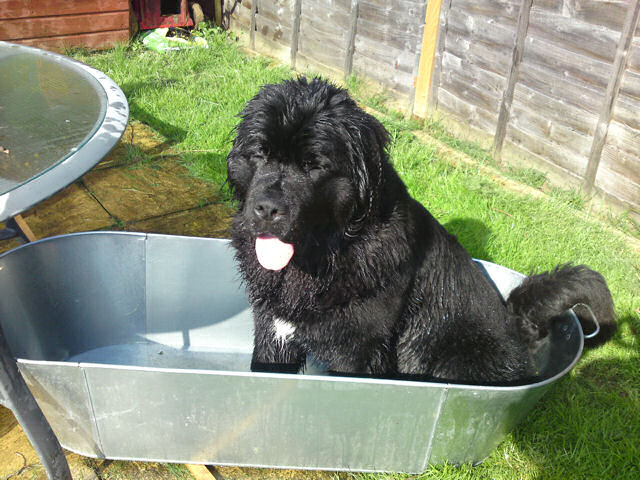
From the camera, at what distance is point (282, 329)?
7.13 feet

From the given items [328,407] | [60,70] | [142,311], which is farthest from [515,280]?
[60,70]

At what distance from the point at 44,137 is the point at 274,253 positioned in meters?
0.83

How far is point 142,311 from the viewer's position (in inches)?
108

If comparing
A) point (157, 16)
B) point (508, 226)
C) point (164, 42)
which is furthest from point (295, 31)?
point (508, 226)

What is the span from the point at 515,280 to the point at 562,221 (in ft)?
4.63

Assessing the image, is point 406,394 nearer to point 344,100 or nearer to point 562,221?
point 344,100

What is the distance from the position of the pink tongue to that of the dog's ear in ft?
0.82

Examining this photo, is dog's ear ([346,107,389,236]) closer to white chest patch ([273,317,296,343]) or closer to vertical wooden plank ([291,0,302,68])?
white chest patch ([273,317,296,343])

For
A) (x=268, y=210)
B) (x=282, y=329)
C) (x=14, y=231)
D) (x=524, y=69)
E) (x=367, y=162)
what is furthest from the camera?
(x=524, y=69)

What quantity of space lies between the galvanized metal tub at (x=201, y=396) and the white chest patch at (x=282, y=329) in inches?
8.3

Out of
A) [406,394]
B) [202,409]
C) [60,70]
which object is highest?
[60,70]

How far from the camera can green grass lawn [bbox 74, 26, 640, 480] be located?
2215 millimetres

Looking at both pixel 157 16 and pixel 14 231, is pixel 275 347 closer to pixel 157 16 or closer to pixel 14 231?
pixel 14 231

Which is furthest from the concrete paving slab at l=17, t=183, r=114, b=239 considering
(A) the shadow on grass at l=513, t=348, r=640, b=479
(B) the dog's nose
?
(A) the shadow on grass at l=513, t=348, r=640, b=479
